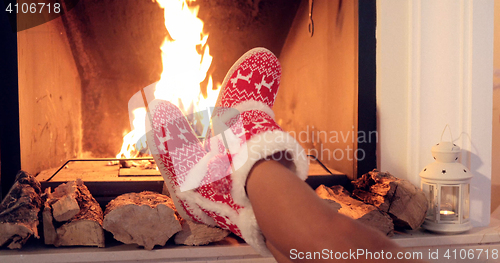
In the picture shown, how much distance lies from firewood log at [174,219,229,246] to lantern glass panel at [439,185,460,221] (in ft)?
2.07

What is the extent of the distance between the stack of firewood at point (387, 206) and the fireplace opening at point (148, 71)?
14 cm

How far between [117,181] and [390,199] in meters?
0.78

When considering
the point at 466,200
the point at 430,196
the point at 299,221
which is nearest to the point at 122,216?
the point at 299,221

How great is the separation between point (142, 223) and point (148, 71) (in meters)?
0.75

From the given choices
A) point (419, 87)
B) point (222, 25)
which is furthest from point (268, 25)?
point (419, 87)

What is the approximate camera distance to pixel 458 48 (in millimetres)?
954

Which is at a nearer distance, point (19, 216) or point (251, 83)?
point (19, 216)

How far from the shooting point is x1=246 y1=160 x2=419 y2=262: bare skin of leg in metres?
0.40

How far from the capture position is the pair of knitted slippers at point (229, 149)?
0.60 meters

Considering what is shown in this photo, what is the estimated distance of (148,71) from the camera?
1.31 metres

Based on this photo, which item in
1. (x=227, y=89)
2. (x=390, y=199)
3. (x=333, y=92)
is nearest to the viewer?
(x=390, y=199)

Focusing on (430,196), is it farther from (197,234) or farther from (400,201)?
(197,234)

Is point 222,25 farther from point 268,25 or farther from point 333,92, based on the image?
point 333,92

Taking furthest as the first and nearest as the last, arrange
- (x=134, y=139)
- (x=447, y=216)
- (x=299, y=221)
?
(x=134, y=139) → (x=447, y=216) → (x=299, y=221)
